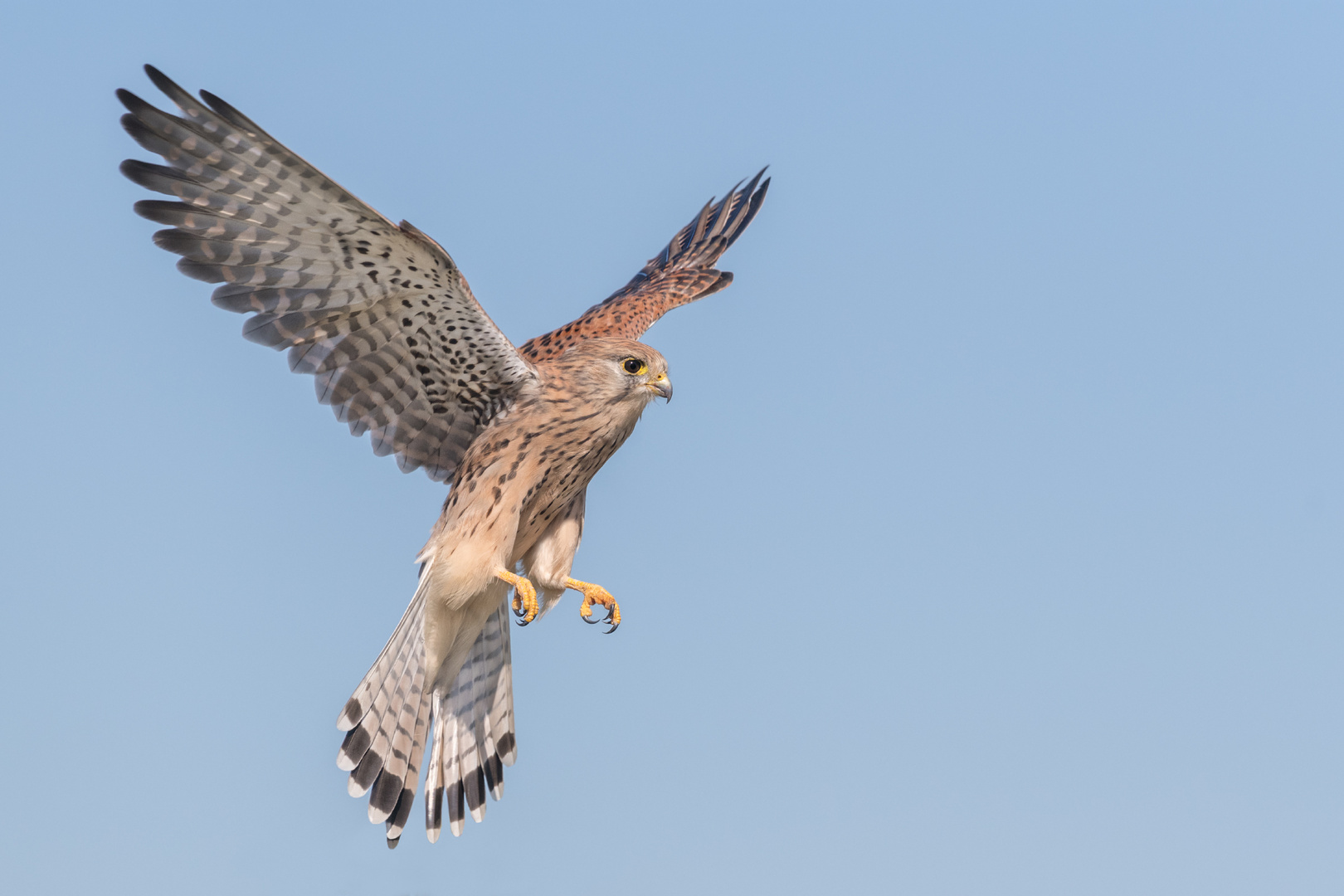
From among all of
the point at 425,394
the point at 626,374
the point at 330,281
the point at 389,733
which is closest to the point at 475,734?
the point at 389,733

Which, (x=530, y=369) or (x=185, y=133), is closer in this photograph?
(x=185, y=133)

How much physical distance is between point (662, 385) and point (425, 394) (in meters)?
1.12

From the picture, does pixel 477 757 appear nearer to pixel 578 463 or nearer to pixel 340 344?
pixel 578 463

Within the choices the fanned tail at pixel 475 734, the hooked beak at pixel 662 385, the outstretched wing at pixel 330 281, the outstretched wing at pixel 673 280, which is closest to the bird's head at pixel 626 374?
the hooked beak at pixel 662 385

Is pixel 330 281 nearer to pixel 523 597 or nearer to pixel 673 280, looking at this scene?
pixel 523 597

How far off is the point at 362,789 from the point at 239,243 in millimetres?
2743

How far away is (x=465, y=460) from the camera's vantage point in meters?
6.58

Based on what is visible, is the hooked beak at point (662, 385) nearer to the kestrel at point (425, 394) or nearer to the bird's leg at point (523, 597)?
the kestrel at point (425, 394)

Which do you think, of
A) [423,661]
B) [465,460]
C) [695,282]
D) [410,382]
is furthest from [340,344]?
[695,282]

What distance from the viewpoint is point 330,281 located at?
19.7 ft

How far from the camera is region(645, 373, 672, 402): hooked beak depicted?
643 cm

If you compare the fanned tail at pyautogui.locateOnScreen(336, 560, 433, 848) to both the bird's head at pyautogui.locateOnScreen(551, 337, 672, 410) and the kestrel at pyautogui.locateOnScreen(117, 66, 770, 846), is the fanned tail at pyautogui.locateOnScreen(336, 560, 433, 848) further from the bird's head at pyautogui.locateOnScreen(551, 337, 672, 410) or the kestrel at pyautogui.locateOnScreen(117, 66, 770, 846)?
the bird's head at pyautogui.locateOnScreen(551, 337, 672, 410)

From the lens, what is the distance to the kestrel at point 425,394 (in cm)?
570

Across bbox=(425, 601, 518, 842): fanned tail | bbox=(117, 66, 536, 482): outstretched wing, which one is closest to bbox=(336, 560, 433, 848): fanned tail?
bbox=(425, 601, 518, 842): fanned tail
